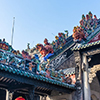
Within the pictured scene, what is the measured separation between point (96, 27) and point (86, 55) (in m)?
3.17

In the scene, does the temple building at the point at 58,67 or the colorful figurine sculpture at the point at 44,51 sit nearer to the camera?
the temple building at the point at 58,67

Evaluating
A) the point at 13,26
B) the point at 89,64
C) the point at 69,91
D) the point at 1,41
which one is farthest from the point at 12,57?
the point at 13,26

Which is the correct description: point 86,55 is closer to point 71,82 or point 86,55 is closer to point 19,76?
point 71,82

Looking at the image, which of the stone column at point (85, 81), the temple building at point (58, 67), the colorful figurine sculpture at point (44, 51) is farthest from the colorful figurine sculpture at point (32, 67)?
the stone column at point (85, 81)

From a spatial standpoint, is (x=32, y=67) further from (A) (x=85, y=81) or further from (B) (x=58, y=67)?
(B) (x=58, y=67)

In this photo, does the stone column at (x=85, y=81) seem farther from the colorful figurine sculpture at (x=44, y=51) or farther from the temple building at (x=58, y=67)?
the colorful figurine sculpture at (x=44, y=51)

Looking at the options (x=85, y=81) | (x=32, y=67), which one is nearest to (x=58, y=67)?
(x=85, y=81)

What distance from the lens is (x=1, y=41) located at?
28.7 ft

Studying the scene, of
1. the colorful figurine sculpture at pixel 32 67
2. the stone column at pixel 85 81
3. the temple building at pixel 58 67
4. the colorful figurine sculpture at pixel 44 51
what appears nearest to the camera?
the temple building at pixel 58 67

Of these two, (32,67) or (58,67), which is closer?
(32,67)

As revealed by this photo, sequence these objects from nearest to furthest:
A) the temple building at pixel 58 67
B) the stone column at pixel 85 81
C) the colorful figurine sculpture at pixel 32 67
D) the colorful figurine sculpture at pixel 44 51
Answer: the temple building at pixel 58 67
the colorful figurine sculpture at pixel 32 67
the stone column at pixel 85 81
the colorful figurine sculpture at pixel 44 51

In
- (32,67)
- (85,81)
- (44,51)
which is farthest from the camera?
(44,51)

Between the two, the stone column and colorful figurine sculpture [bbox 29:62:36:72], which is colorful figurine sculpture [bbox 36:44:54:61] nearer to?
the stone column

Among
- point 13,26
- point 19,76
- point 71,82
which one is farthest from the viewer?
point 13,26
